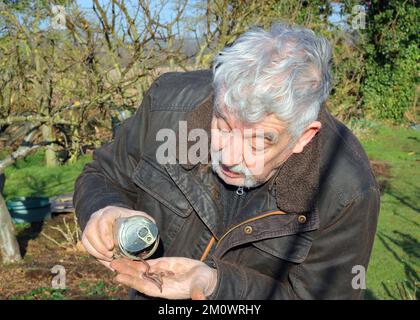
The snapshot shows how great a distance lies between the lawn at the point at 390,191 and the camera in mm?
5637

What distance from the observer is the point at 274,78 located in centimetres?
174

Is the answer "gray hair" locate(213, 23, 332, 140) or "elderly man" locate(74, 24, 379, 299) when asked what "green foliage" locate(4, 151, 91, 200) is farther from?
"gray hair" locate(213, 23, 332, 140)

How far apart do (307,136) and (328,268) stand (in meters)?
0.45

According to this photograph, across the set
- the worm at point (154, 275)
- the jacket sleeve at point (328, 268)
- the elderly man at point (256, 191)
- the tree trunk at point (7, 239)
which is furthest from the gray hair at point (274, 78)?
the tree trunk at point (7, 239)

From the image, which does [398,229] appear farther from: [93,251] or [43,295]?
[93,251]

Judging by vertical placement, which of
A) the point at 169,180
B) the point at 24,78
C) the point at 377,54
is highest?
the point at 169,180

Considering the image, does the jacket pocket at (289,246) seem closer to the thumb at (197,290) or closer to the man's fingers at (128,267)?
the thumb at (197,290)

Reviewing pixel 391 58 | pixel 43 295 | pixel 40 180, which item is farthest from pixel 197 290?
pixel 391 58

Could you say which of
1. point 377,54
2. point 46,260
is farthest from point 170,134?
point 377,54

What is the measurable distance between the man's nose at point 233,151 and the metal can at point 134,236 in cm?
31

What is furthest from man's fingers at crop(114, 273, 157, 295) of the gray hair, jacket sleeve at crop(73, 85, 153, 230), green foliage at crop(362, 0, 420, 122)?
green foliage at crop(362, 0, 420, 122)

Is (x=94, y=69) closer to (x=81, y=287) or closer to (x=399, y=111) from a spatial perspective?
(x=81, y=287)

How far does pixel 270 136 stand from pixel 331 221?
346 millimetres

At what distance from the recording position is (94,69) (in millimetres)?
6918
